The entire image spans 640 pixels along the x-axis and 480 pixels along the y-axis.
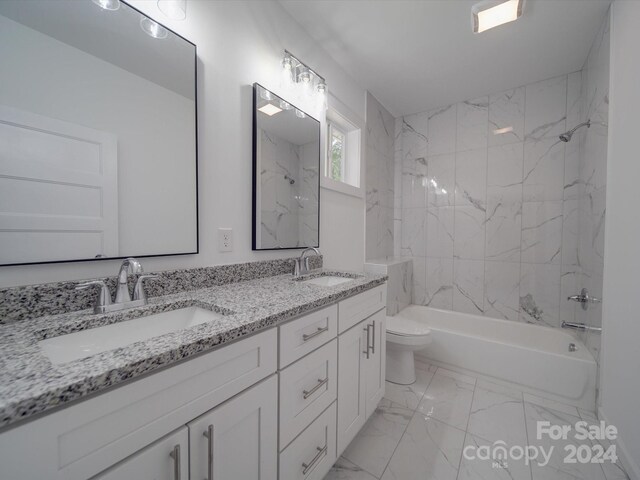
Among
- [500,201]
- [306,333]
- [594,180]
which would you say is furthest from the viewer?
[500,201]

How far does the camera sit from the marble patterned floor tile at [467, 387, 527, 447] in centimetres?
151

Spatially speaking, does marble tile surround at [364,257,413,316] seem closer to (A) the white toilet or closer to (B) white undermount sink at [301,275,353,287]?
(A) the white toilet

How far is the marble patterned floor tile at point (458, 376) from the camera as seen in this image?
2102 mm

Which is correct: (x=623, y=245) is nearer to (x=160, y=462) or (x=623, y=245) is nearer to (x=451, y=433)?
(x=451, y=433)

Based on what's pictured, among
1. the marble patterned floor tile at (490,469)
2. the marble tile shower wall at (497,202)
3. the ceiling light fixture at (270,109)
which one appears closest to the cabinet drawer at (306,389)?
the marble patterned floor tile at (490,469)

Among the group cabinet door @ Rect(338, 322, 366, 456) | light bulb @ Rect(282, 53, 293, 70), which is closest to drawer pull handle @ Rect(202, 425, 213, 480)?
cabinet door @ Rect(338, 322, 366, 456)

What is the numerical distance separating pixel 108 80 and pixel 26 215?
0.52 meters

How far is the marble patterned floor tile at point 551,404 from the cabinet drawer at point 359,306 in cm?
133

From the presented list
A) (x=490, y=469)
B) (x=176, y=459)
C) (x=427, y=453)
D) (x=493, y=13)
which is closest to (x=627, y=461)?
(x=490, y=469)

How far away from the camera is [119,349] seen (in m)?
0.57

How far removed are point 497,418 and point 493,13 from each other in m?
2.46

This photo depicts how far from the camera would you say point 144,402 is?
1.81ft

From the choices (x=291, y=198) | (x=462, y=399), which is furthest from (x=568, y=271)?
(x=291, y=198)

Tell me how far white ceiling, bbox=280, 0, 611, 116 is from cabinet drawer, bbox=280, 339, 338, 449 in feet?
5.95
